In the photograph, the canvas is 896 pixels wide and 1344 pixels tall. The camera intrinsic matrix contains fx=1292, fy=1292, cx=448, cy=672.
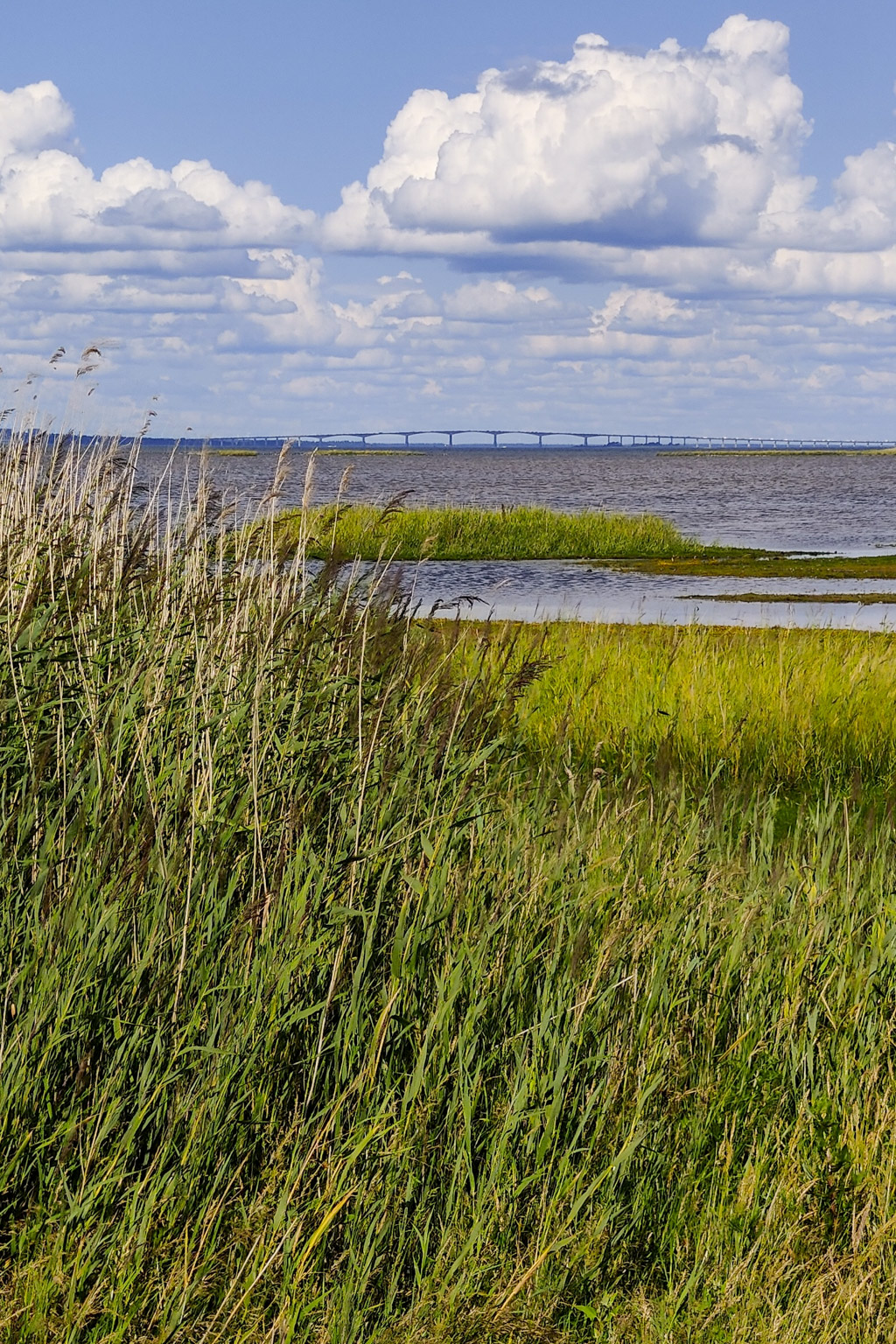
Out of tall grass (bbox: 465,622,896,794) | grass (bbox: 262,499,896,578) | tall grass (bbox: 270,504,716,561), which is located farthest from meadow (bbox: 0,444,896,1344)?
tall grass (bbox: 270,504,716,561)

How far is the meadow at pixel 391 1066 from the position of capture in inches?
115

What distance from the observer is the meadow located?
2914mm

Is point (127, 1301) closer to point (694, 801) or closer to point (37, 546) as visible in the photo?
point (37, 546)

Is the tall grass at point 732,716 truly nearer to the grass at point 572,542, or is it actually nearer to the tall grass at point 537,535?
the grass at point 572,542

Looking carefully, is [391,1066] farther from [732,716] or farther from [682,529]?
[682,529]

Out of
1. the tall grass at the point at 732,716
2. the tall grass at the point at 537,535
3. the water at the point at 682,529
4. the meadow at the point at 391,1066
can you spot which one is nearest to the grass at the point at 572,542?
the tall grass at the point at 537,535

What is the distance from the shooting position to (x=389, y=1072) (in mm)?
3283

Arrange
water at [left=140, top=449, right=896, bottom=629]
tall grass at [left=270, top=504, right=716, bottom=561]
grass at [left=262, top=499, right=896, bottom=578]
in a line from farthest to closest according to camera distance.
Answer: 1. tall grass at [left=270, top=504, right=716, bottom=561]
2. grass at [left=262, top=499, right=896, bottom=578]
3. water at [left=140, top=449, right=896, bottom=629]

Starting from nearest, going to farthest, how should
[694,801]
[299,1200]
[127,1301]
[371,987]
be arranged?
[127,1301], [299,1200], [371,987], [694,801]

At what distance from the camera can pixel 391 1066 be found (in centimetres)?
338

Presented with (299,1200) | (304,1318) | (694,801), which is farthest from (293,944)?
(694,801)

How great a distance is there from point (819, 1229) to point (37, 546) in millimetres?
5050

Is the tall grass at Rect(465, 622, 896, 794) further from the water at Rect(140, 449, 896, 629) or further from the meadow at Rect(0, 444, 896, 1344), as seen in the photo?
the meadow at Rect(0, 444, 896, 1344)

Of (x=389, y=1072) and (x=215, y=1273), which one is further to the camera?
(x=389, y=1072)
